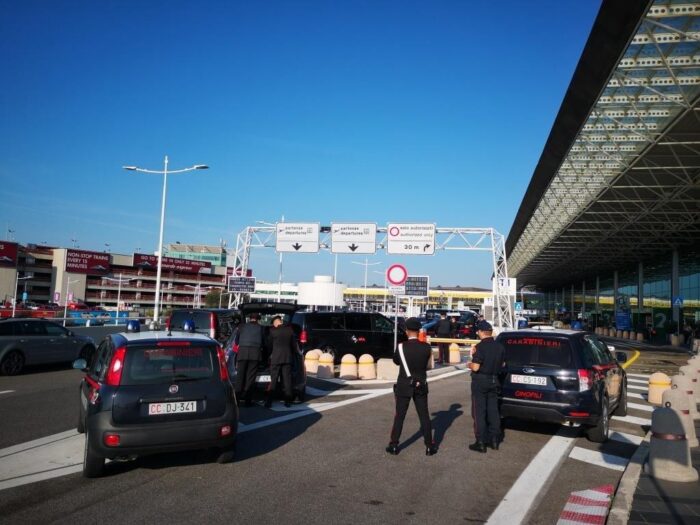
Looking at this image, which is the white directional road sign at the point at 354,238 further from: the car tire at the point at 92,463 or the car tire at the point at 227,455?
the car tire at the point at 92,463

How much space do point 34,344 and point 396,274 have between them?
10.2 meters

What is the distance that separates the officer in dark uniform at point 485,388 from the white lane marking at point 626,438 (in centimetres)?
244

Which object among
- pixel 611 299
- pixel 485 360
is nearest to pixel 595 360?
pixel 485 360

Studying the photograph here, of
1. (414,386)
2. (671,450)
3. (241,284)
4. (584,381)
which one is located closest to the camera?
(671,450)

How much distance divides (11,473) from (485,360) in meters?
5.84

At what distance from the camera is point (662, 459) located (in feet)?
21.8

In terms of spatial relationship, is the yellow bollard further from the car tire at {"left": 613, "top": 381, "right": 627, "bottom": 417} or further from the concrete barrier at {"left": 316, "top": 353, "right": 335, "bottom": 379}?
the car tire at {"left": 613, "top": 381, "right": 627, "bottom": 417}

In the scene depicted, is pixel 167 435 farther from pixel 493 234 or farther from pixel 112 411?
pixel 493 234

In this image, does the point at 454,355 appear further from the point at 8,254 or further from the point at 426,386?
the point at 8,254

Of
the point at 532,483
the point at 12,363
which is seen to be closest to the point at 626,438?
the point at 532,483

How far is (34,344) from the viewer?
16.3 meters

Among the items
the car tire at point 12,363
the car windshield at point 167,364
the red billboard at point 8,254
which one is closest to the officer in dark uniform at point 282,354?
the car windshield at point 167,364

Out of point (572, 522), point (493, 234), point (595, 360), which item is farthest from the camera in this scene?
point (493, 234)

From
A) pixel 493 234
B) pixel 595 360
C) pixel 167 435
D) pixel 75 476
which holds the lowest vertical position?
pixel 75 476
